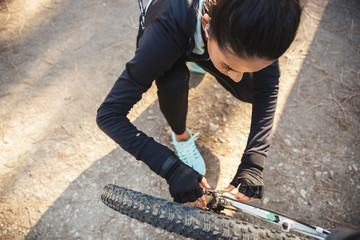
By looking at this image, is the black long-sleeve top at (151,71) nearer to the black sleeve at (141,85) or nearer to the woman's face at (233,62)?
the black sleeve at (141,85)

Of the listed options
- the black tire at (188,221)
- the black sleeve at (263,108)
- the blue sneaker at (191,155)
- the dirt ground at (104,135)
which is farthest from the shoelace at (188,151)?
the black tire at (188,221)

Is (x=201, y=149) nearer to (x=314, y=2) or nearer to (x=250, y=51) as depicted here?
(x=250, y=51)

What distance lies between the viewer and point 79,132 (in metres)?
1.49

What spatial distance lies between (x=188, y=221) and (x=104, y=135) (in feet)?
2.91

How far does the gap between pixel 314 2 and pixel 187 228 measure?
2044mm

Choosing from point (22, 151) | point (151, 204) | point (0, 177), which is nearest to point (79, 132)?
point (22, 151)

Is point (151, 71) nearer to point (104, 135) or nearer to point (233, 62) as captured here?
point (233, 62)

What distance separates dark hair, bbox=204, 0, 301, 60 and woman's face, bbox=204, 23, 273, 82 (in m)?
0.03

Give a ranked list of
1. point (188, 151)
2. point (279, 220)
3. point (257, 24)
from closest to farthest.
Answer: point (257, 24) → point (279, 220) → point (188, 151)

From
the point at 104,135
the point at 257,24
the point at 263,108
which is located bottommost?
the point at 104,135

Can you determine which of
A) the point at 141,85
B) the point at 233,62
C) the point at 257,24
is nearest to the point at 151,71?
the point at 141,85

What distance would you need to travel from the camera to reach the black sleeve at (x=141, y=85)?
89 cm

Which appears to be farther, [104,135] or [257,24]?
[104,135]

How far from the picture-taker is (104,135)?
58.5 inches
